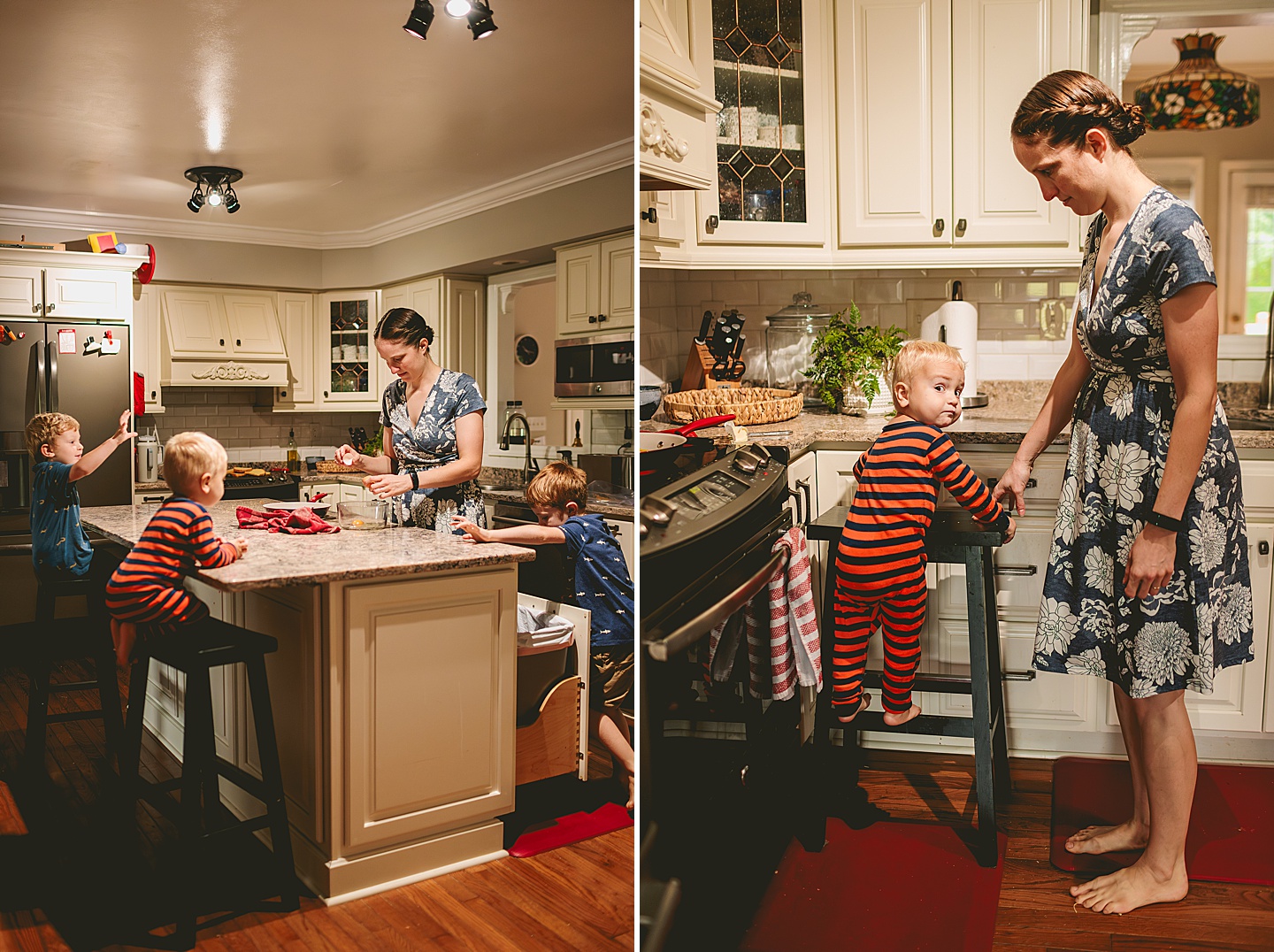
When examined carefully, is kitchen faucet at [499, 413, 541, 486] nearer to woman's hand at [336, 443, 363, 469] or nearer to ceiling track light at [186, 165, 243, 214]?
woman's hand at [336, 443, 363, 469]

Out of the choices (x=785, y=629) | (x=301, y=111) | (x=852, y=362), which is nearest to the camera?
(x=301, y=111)

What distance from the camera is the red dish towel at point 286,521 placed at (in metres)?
1.22

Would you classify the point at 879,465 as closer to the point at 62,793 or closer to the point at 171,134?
the point at 171,134

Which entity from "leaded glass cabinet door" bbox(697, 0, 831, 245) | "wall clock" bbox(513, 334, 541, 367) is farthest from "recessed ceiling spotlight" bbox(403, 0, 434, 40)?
"leaded glass cabinet door" bbox(697, 0, 831, 245)

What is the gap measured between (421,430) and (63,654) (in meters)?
0.54

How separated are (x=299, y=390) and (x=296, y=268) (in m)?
0.16

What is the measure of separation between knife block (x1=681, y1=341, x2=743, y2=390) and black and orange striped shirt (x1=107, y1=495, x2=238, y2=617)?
47.1 inches

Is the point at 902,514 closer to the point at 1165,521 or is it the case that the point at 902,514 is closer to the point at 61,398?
the point at 1165,521

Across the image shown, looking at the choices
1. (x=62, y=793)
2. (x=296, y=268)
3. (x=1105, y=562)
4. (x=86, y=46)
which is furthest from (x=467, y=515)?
(x=1105, y=562)

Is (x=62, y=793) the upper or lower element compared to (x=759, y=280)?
lower

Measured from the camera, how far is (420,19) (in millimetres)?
1265

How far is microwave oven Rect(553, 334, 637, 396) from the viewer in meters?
1.34

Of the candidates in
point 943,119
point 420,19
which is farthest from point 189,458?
point 943,119

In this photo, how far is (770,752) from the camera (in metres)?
1.62
